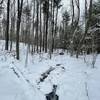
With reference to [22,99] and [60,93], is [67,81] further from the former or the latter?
[22,99]

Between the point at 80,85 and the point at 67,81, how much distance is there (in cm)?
74

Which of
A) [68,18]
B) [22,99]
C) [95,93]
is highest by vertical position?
[68,18]

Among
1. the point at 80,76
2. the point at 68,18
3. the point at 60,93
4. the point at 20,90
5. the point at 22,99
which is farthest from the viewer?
the point at 68,18

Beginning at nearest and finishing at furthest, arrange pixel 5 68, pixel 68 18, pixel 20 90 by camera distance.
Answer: pixel 20 90 → pixel 5 68 → pixel 68 18

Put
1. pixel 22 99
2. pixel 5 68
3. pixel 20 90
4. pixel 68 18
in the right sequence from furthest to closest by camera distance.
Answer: pixel 68 18
pixel 5 68
pixel 20 90
pixel 22 99

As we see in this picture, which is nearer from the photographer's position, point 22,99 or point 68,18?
point 22,99

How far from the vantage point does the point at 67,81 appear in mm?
9820

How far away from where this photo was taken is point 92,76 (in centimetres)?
1084

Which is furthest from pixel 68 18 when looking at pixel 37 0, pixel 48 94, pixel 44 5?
pixel 48 94

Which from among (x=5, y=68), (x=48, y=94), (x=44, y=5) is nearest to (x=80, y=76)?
(x=48, y=94)

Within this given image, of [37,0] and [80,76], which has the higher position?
[37,0]

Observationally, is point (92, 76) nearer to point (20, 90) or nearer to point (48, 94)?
point (48, 94)

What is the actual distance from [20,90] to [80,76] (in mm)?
5356

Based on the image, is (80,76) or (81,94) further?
(80,76)
